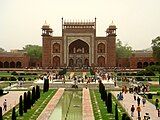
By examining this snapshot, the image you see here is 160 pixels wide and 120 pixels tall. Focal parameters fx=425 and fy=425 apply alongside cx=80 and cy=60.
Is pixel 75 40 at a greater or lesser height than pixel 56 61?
greater

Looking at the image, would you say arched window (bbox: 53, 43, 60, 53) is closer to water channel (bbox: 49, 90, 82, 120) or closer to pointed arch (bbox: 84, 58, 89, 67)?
pointed arch (bbox: 84, 58, 89, 67)

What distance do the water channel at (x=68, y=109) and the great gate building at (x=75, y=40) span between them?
30639mm

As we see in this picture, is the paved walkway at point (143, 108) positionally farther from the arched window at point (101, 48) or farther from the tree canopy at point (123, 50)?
the tree canopy at point (123, 50)

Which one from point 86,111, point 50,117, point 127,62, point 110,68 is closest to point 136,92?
point 86,111

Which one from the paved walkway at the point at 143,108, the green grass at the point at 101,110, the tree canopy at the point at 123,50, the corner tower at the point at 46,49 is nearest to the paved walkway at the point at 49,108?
the green grass at the point at 101,110

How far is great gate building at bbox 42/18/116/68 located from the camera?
53975mm

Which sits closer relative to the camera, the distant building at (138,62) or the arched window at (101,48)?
the arched window at (101,48)

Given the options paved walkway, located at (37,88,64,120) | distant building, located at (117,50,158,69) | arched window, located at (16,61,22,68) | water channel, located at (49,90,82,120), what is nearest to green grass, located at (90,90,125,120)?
water channel, located at (49,90,82,120)

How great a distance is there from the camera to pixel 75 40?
180ft

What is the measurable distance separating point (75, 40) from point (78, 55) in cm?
197

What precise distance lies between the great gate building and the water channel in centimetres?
3064

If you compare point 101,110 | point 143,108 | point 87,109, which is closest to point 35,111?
point 87,109

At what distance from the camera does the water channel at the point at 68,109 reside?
52.9 feet

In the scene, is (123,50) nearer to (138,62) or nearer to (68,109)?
(138,62)
